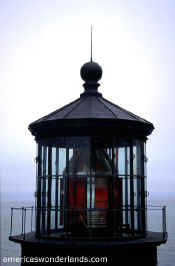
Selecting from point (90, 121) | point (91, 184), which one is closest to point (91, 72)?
point (90, 121)

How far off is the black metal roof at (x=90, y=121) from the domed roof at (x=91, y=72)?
0.55 metres

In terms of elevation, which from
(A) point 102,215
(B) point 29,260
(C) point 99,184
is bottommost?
(B) point 29,260

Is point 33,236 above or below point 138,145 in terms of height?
below

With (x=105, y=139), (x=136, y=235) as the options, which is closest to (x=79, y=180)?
(x=105, y=139)

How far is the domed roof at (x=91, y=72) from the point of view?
9578mm

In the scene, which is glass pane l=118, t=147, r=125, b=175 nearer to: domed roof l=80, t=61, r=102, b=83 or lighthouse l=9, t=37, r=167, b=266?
lighthouse l=9, t=37, r=167, b=266

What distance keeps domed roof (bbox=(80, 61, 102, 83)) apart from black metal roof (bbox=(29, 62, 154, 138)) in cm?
55

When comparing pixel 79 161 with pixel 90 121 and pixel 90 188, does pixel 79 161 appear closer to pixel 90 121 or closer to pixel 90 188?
pixel 90 188

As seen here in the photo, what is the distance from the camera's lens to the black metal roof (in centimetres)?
834

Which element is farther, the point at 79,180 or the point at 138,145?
the point at 138,145

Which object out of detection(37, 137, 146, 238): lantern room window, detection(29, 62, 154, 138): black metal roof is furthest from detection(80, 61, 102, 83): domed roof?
detection(37, 137, 146, 238): lantern room window

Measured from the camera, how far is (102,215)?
27.4 ft

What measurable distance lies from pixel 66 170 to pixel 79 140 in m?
0.61

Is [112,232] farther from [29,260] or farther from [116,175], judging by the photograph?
[29,260]
